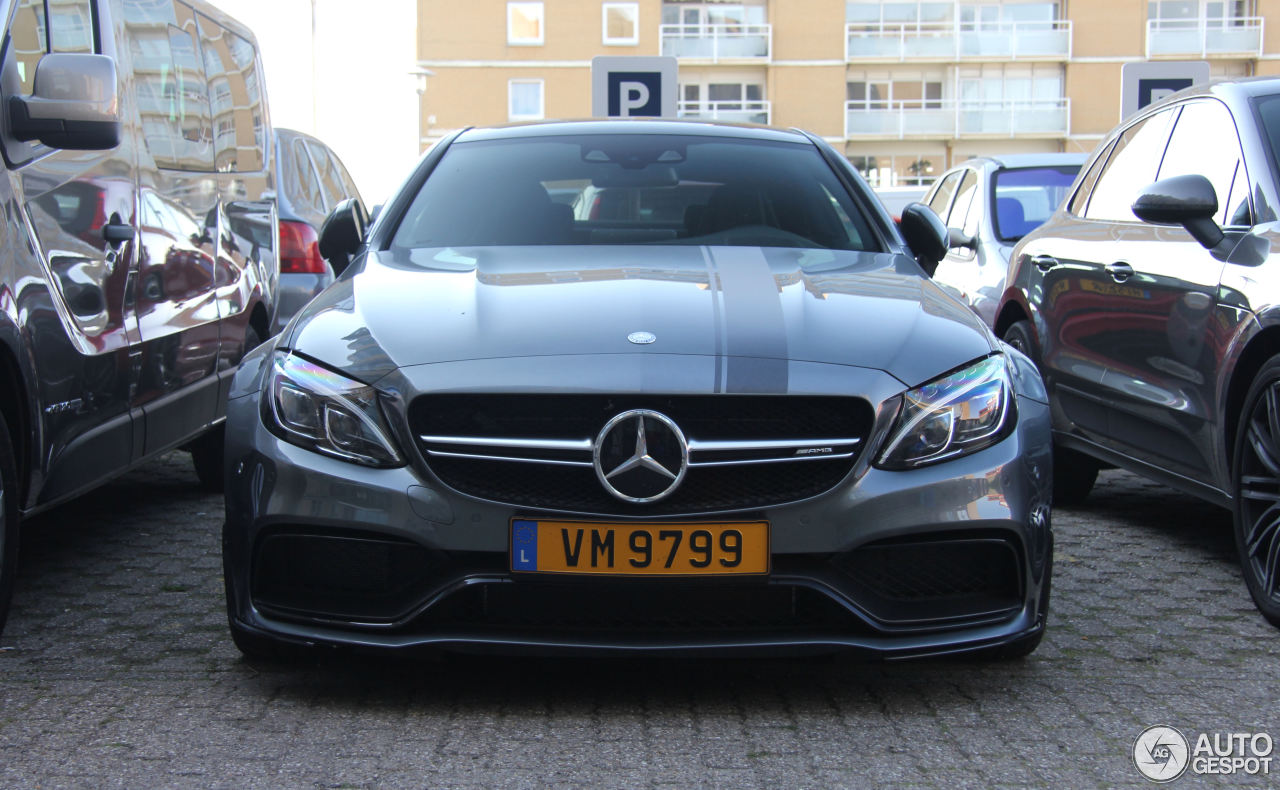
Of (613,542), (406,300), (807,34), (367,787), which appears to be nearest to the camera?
(367,787)

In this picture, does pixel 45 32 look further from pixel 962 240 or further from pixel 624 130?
pixel 962 240

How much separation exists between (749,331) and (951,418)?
51cm

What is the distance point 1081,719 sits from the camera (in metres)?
3.54

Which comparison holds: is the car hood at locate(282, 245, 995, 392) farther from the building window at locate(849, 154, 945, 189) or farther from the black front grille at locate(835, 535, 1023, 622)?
the building window at locate(849, 154, 945, 189)

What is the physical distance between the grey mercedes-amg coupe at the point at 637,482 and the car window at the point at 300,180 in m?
5.92

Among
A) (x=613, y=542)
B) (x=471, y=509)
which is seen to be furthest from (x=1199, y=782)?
(x=471, y=509)

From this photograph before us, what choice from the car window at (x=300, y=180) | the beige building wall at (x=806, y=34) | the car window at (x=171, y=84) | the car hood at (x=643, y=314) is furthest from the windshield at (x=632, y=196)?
the beige building wall at (x=806, y=34)

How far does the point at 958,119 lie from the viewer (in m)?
61.2

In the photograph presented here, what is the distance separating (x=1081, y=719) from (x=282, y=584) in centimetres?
185

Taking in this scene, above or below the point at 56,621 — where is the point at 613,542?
above

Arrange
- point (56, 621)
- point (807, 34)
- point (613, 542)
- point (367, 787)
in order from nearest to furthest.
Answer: point (367, 787) < point (613, 542) < point (56, 621) < point (807, 34)

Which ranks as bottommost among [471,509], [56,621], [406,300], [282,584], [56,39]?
[56,621]

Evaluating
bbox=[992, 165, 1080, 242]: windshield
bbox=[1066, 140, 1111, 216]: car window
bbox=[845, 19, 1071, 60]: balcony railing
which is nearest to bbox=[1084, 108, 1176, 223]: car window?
bbox=[1066, 140, 1111, 216]: car window

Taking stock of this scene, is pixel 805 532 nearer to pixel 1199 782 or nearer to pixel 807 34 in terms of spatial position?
pixel 1199 782
